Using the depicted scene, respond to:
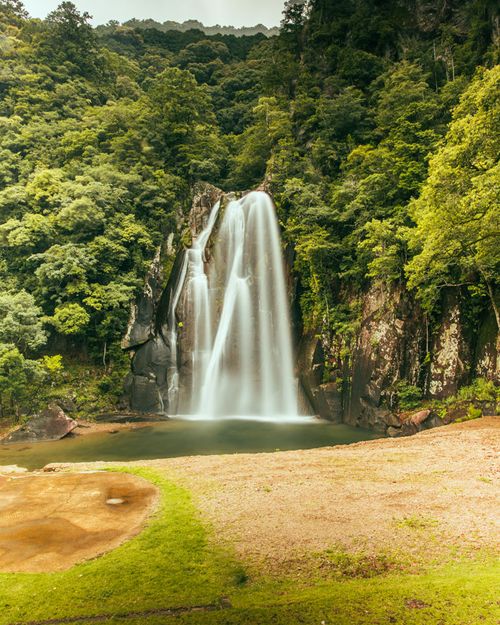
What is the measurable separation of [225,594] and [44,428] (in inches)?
705

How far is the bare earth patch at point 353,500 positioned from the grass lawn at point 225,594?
22.1 inches

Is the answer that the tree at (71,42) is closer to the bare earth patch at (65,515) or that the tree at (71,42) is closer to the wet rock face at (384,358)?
the wet rock face at (384,358)

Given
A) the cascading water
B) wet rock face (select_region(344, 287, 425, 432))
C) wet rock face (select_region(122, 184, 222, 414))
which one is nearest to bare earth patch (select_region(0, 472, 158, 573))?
wet rock face (select_region(344, 287, 425, 432))

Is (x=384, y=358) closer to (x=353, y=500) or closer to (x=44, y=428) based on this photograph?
(x=353, y=500)

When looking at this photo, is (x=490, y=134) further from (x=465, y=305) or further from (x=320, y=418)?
(x=320, y=418)

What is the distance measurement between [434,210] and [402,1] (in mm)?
35795

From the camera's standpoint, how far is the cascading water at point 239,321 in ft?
78.4

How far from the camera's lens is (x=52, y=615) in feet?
13.9

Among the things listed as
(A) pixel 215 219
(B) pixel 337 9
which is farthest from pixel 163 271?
(B) pixel 337 9

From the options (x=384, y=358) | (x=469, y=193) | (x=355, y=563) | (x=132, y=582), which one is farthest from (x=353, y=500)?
(x=384, y=358)

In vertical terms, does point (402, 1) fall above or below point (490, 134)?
above

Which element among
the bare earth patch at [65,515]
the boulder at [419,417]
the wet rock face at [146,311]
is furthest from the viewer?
the wet rock face at [146,311]

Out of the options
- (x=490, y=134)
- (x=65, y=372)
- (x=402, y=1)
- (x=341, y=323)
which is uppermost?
(x=402, y=1)

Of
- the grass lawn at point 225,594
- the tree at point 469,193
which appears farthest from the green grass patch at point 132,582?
the tree at point 469,193
